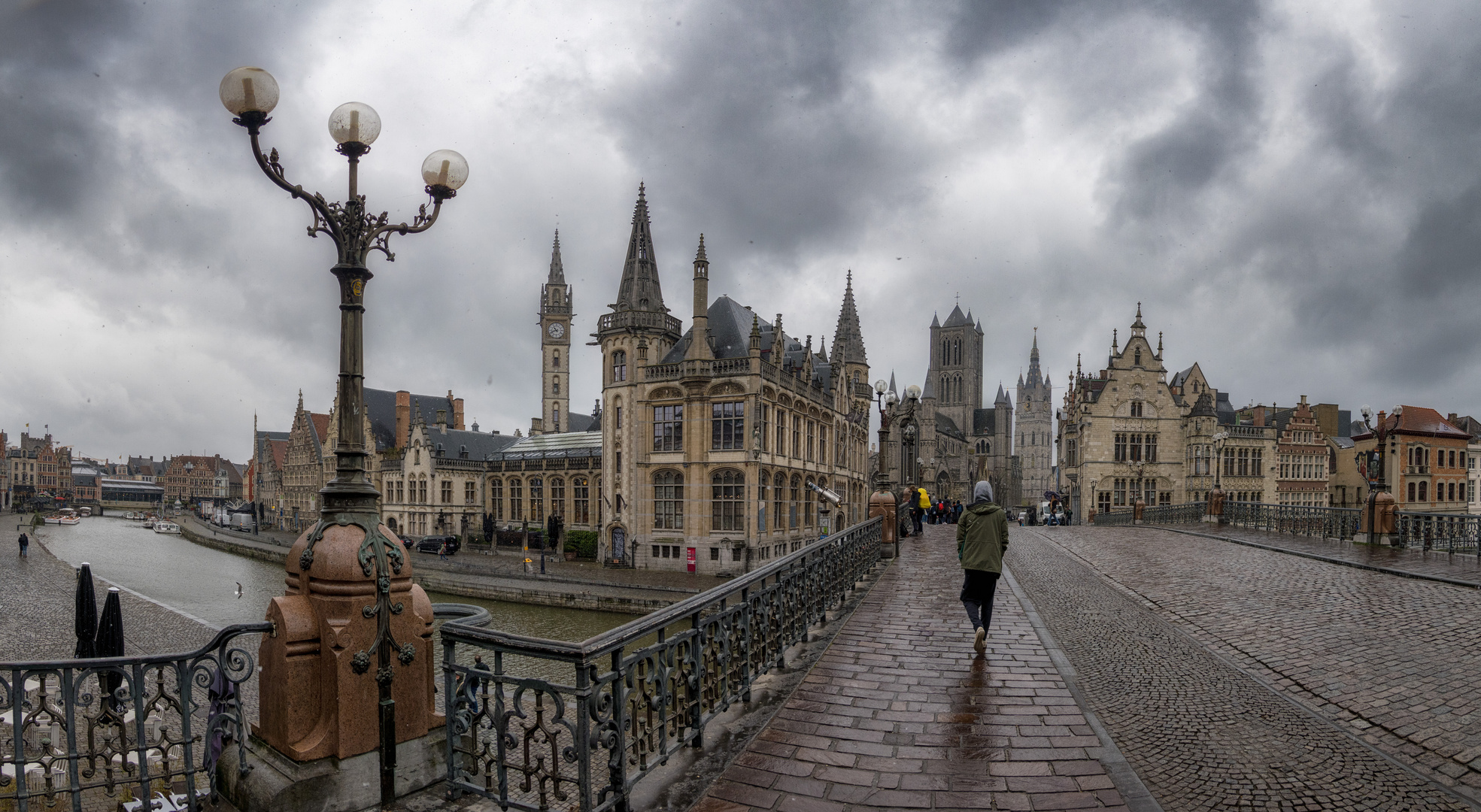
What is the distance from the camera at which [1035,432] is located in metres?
121

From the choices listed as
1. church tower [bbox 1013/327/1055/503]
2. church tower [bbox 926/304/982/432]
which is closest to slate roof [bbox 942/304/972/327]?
church tower [bbox 926/304/982/432]

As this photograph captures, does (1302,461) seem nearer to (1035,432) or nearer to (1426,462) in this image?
(1426,462)

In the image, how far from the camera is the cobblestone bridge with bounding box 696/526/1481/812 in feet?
13.4

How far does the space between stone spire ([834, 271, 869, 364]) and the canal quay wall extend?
29.0 m

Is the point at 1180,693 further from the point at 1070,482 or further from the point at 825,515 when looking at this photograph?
the point at 1070,482

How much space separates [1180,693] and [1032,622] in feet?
8.21

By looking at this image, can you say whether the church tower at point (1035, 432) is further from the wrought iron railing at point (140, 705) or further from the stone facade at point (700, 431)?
the wrought iron railing at point (140, 705)

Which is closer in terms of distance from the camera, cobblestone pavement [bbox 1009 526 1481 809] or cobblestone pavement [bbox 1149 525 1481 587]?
cobblestone pavement [bbox 1009 526 1481 809]

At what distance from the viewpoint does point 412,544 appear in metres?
47.7

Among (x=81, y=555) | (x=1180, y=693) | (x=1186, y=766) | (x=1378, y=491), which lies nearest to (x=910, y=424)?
(x=1378, y=491)

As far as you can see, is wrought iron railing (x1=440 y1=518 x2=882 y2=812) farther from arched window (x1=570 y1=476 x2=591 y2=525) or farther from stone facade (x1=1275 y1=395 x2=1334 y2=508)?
stone facade (x1=1275 y1=395 x2=1334 y2=508)

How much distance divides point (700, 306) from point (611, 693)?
30.5 m

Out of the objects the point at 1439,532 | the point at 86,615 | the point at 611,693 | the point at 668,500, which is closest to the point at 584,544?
the point at 668,500

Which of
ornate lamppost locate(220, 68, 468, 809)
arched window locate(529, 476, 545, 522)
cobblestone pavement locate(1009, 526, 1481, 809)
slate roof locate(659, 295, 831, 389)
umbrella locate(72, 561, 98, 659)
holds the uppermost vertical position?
slate roof locate(659, 295, 831, 389)
